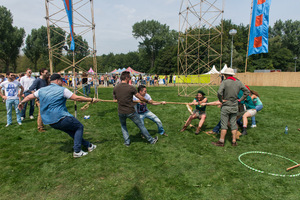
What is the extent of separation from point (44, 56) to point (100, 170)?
59.5 meters

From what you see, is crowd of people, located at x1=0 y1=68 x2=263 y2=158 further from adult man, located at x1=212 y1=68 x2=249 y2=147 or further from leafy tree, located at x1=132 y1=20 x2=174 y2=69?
leafy tree, located at x1=132 y1=20 x2=174 y2=69

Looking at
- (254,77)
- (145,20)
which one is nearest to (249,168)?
(254,77)

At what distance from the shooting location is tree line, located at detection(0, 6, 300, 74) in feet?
153

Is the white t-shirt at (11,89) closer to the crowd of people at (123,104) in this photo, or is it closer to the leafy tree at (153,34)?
the crowd of people at (123,104)

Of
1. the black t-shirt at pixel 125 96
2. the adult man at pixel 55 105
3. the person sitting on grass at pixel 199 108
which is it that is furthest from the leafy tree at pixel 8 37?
the person sitting on grass at pixel 199 108

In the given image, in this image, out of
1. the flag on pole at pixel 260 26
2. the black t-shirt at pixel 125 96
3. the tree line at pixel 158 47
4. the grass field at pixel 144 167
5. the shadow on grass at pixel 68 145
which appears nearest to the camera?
the grass field at pixel 144 167

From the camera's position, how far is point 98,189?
3479mm

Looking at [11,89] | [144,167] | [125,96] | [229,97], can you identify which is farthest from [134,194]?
[11,89]

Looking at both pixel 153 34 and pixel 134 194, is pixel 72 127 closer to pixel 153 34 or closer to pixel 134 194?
pixel 134 194

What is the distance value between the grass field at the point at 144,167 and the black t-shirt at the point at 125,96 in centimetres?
115

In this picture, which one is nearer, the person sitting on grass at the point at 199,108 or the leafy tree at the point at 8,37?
the person sitting on grass at the point at 199,108

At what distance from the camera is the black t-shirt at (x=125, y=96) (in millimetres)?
4995

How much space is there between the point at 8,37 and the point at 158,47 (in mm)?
49563

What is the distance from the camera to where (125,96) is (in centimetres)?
501
